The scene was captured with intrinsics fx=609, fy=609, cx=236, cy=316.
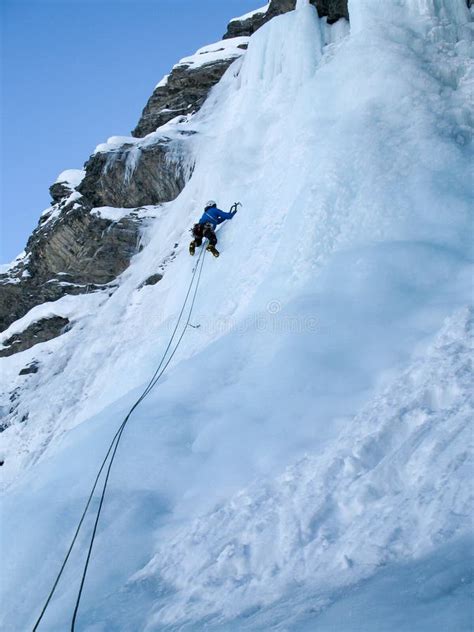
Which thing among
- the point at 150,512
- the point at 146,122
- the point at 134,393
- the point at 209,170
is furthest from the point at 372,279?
the point at 146,122

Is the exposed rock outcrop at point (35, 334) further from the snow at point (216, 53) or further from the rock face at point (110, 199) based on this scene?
the snow at point (216, 53)

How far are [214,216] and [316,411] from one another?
6210mm

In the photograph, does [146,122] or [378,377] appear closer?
[378,377]

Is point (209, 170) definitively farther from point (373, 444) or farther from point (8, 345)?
point (373, 444)

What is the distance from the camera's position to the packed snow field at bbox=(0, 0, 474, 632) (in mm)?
2984

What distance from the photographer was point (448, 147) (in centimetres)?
786

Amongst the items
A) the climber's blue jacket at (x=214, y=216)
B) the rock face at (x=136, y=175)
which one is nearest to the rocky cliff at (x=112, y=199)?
the rock face at (x=136, y=175)

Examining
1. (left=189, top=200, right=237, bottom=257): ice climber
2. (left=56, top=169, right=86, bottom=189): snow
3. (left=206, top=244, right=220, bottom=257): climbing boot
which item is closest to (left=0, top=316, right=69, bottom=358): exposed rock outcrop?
(left=56, top=169, right=86, bottom=189): snow

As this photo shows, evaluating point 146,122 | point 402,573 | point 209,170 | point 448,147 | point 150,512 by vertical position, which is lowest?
point 402,573

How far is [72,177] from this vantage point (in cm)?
1923

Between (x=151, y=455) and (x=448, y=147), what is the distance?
571 cm

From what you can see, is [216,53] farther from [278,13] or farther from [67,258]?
[67,258]

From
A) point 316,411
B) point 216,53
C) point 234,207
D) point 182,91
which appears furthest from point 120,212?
point 316,411

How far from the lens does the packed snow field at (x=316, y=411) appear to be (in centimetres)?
298
